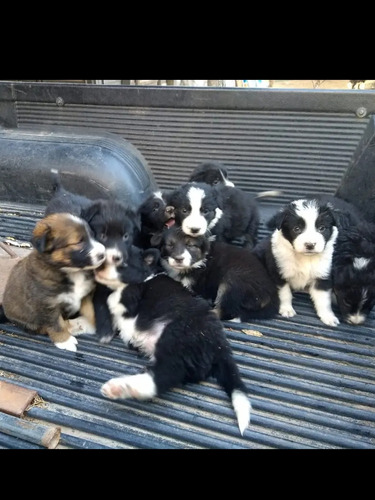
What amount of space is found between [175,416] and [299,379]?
812 millimetres

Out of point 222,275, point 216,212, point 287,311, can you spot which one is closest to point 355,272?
point 287,311

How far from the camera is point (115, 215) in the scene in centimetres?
325

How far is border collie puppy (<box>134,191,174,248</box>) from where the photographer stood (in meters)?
3.91

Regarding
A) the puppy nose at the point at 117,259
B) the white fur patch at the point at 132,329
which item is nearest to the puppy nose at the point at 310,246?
the white fur patch at the point at 132,329

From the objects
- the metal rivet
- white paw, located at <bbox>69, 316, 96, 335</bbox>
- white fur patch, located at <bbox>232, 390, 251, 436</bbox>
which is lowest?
white paw, located at <bbox>69, 316, 96, 335</bbox>

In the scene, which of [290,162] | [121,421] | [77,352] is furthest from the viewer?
[290,162]

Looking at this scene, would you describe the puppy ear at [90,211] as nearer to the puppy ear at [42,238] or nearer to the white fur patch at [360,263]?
the puppy ear at [42,238]

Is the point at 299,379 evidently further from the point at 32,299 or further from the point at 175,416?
the point at 32,299

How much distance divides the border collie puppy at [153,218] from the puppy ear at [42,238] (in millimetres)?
928

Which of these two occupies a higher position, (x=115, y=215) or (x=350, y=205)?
(x=115, y=215)

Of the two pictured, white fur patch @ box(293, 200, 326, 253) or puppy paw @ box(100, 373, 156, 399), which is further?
white fur patch @ box(293, 200, 326, 253)

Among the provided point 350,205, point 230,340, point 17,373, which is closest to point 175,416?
point 230,340

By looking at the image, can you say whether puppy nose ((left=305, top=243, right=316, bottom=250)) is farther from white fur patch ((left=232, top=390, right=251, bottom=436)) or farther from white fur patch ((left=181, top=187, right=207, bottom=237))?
white fur patch ((left=232, top=390, right=251, bottom=436))

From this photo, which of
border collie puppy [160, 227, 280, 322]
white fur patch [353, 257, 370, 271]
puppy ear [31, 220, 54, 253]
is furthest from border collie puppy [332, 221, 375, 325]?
puppy ear [31, 220, 54, 253]
